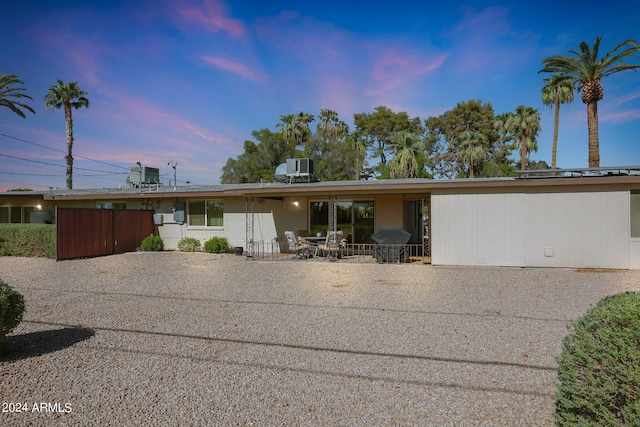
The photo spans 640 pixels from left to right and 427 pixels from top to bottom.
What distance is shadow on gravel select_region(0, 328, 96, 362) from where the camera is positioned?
4.06m

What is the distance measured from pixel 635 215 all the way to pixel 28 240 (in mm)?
21694

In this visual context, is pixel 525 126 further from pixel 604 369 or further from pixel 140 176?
pixel 604 369

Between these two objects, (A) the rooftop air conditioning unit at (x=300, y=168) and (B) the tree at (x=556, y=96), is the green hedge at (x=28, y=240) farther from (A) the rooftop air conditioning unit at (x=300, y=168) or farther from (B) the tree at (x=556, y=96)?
(B) the tree at (x=556, y=96)

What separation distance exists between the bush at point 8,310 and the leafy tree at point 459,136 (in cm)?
3603

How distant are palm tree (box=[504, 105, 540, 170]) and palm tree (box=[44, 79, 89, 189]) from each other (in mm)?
38931

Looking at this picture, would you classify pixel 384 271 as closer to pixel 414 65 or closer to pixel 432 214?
pixel 432 214

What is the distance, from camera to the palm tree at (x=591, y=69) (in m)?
18.1

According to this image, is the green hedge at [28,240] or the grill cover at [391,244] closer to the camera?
the grill cover at [391,244]

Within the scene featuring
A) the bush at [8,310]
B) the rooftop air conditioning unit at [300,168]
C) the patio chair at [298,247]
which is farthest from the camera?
the rooftop air conditioning unit at [300,168]

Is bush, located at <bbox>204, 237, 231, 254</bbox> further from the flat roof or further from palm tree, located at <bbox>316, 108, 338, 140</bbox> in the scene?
palm tree, located at <bbox>316, 108, 338, 140</bbox>

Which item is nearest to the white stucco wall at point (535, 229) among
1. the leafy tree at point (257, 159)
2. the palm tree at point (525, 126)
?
the leafy tree at point (257, 159)

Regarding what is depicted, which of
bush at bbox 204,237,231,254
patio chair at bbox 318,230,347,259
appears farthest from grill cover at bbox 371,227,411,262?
bush at bbox 204,237,231,254

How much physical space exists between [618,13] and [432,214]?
45.4 feet

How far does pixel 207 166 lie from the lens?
34594 mm
